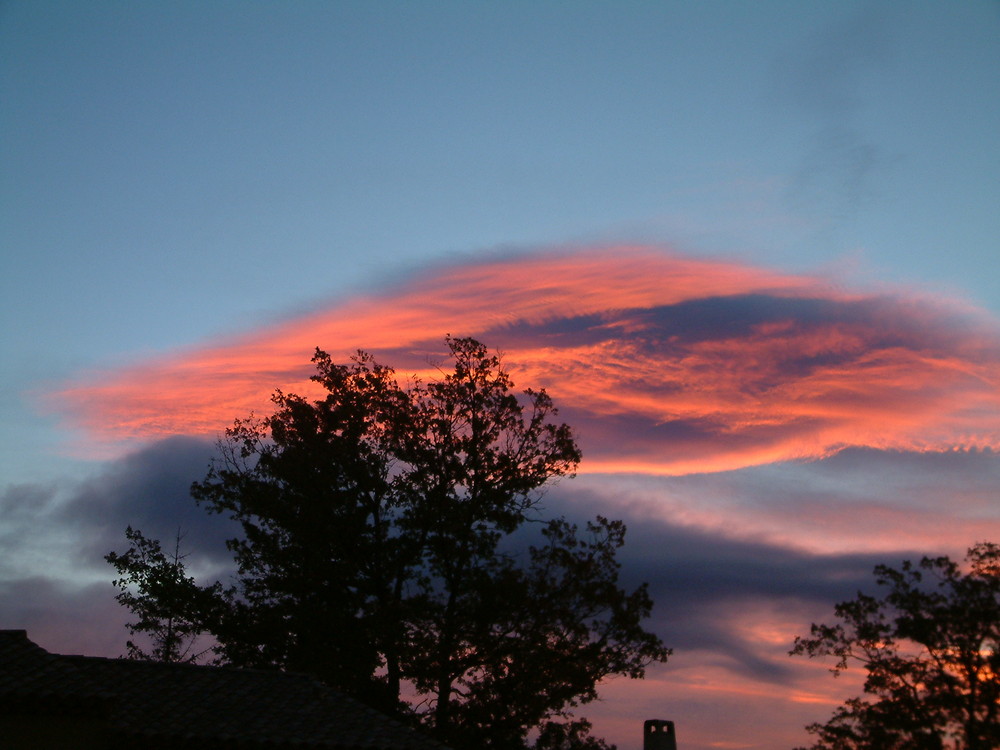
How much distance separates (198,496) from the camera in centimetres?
3219

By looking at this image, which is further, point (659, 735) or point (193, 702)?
point (659, 735)

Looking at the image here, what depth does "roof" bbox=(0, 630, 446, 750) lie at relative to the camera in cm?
1639

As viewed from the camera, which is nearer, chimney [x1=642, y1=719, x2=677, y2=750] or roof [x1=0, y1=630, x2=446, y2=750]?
roof [x1=0, y1=630, x2=446, y2=750]

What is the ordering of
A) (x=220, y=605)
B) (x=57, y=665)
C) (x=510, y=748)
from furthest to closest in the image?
1. (x=220, y=605)
2. (x=510, y=748)
3. (x=57, y=665)

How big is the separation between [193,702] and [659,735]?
1954 cm

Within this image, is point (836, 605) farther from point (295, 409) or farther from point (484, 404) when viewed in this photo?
point (295, 409)

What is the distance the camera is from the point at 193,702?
19.3 meters

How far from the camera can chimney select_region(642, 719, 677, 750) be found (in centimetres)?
3350

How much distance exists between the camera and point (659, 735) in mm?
33812

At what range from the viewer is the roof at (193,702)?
16391 millimetres

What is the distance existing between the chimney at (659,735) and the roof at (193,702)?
52.2ft

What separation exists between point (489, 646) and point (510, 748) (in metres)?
2.83

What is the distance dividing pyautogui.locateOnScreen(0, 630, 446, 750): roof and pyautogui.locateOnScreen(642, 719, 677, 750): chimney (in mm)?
15925

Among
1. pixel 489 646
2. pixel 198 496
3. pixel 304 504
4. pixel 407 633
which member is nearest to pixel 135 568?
pixel 198 496
